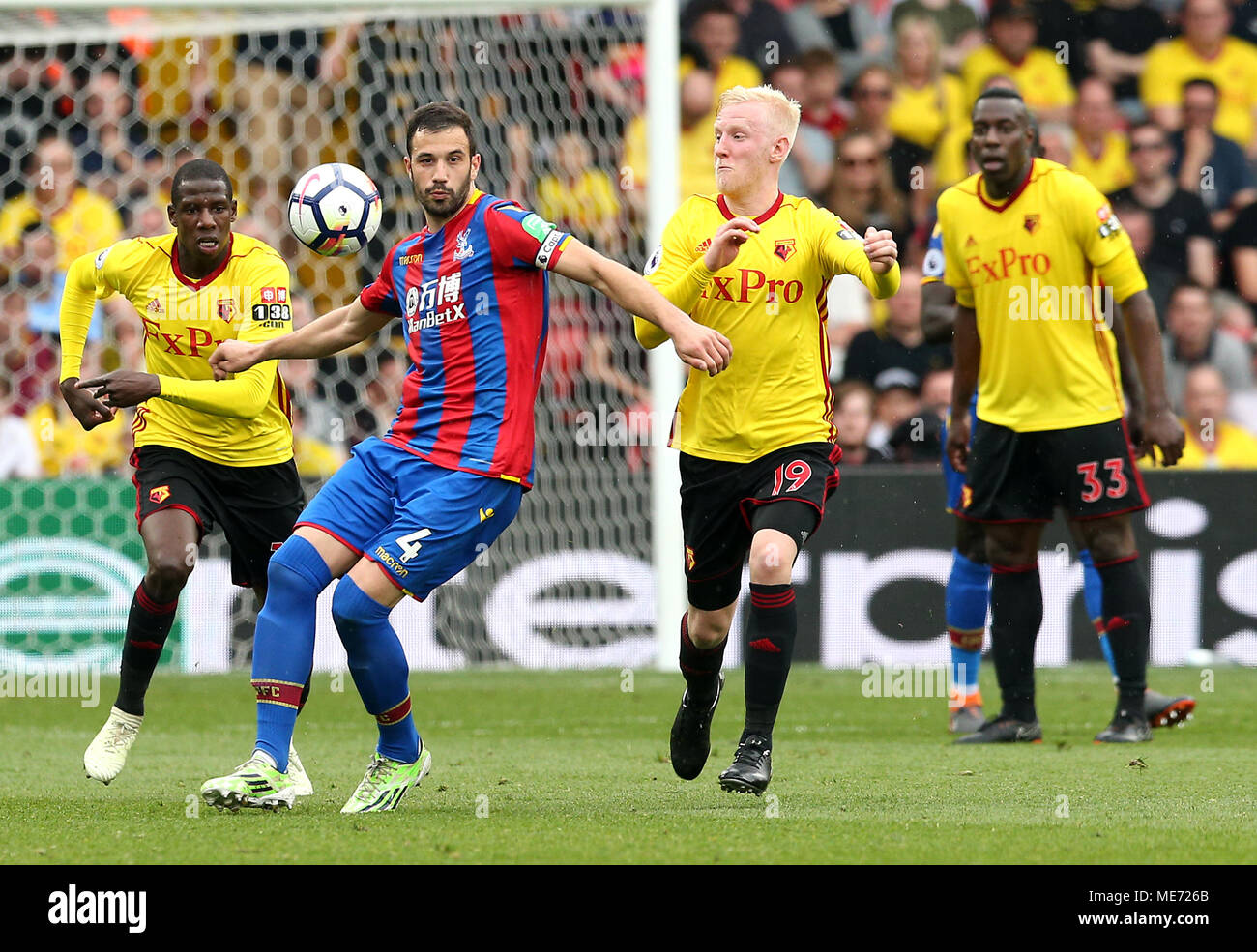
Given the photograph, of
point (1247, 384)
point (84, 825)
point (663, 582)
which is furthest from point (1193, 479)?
point (84, 825)

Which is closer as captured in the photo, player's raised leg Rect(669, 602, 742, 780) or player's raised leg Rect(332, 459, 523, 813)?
player's raised leg Rect(332, 459, 523, 813)

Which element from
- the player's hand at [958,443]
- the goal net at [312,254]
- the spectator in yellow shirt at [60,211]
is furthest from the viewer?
the spectator in yellow shirt at [60,211]

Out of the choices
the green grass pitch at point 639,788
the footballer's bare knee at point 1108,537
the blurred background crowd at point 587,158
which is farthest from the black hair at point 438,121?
the blurred background crowd at point 587,158

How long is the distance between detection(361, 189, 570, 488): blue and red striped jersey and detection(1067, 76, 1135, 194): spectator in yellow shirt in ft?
28.7

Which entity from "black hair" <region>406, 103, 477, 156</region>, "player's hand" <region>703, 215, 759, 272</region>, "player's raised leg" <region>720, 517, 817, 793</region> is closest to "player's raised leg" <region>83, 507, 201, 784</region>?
"black hair" <region>406, 103, 477, 156</region>

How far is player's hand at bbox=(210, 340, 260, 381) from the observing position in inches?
224

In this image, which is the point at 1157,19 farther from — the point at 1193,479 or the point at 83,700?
the point at 83,700

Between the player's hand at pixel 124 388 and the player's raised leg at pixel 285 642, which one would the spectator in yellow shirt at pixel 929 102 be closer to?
the player's hand at pixel 124 388

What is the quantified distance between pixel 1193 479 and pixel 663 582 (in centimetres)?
329

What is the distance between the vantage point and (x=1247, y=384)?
12492mm

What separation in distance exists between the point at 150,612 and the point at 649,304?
2489 mm

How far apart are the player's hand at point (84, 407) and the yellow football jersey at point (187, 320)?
0.29m

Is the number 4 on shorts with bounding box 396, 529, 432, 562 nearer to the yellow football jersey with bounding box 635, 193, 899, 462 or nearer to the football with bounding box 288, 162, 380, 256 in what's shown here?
the yellow football jersey with bounding box 635, 193, 899, 462

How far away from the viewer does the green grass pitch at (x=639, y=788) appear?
457 centimetres
